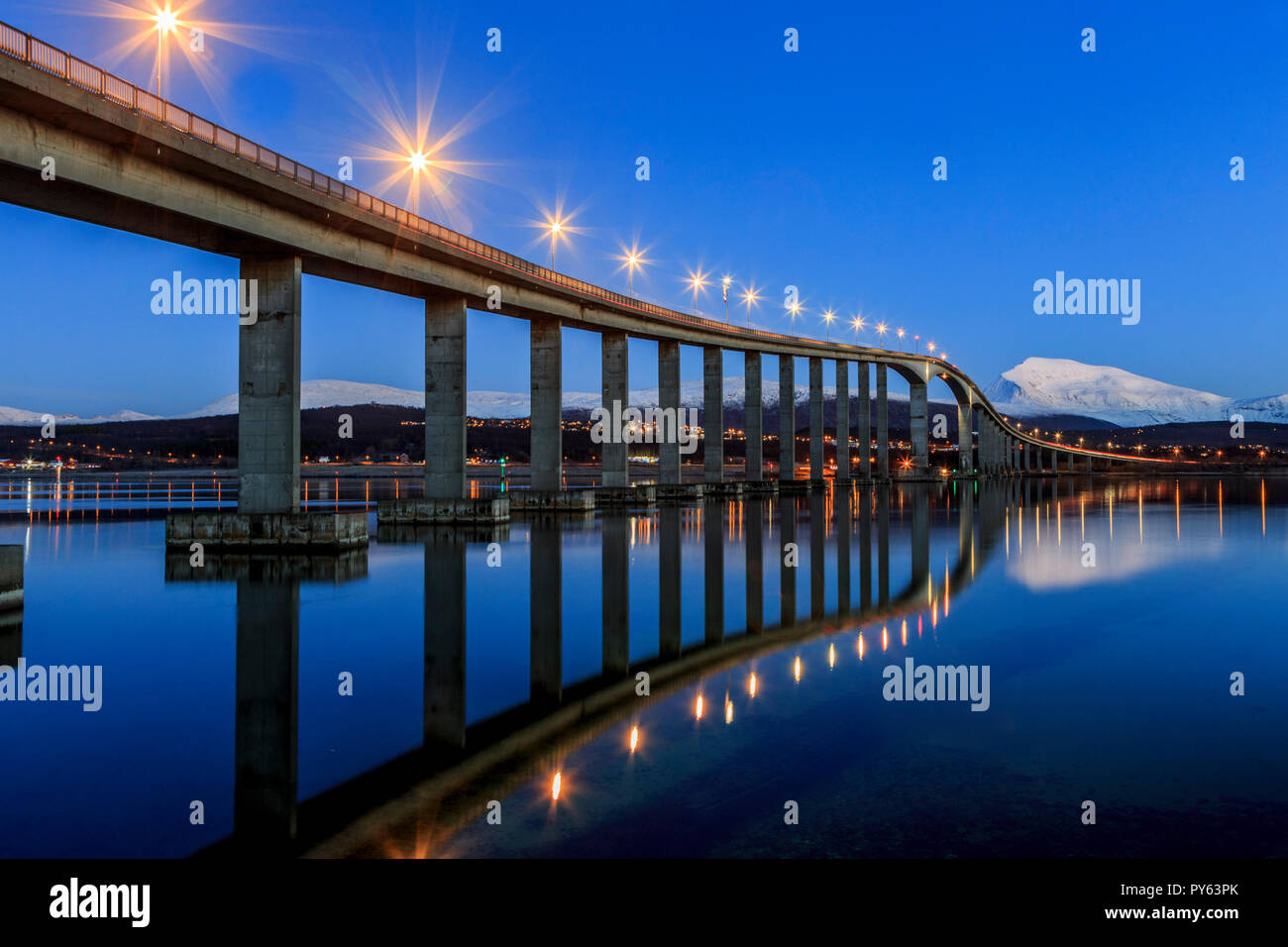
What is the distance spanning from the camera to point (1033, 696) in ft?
35.4

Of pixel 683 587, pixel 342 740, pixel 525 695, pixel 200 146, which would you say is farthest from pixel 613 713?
pixel 200 146

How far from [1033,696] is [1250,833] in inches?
173

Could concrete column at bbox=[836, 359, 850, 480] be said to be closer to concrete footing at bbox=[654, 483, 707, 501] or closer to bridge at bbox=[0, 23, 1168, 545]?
concrete footing at bbox=[654, 483, 707, 501]

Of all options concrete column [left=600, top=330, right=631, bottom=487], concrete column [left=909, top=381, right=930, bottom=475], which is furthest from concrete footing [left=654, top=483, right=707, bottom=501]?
concrete column [left=909, top=381, right=930, bottom=475]

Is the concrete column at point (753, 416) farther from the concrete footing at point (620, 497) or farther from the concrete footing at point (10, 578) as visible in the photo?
the concrete footing at point (10, 578)

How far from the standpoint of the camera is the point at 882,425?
398 ft

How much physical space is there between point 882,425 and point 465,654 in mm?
113437

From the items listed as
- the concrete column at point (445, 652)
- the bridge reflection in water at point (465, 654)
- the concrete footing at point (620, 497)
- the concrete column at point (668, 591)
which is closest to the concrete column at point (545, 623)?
the bridge reflection in water at point (465, 654)

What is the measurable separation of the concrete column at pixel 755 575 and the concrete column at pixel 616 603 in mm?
2255

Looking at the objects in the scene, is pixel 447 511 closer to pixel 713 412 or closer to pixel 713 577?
pixel 713 577

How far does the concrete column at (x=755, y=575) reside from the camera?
53.9ft

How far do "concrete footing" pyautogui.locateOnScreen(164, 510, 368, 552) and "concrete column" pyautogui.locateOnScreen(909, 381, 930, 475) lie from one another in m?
115

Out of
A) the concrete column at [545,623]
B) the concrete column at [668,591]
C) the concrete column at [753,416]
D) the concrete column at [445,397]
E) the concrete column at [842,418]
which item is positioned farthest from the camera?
the concrete column at [842,418]
